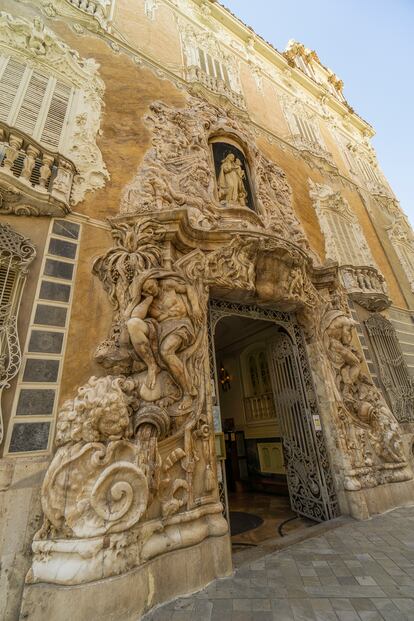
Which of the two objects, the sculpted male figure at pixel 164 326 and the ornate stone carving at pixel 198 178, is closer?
the sculpted male figure at pixel 164 326

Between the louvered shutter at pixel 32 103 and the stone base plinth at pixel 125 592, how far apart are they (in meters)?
6.05

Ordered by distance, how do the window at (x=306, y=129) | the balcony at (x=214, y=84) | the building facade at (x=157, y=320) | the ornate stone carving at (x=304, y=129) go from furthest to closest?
the window at (x=306, y=129)
the ornate stone carving at (x=304, y=129)
the balcony at (x=214, y=84)
the building facade at (x=157, y=320)

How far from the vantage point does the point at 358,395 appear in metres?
5.71

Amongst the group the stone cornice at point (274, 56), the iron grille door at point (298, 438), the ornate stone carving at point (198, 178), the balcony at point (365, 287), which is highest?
the stone cornice at point (274, 56)

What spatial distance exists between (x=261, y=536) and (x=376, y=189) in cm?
1368

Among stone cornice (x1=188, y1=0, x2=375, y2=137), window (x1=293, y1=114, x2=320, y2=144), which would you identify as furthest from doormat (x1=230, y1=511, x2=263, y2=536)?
stone cornice (x1=188, y1=0, x2=375, y2=137)

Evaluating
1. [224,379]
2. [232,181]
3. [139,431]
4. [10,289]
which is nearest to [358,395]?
[224,379]

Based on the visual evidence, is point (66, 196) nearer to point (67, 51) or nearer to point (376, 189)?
point (67, 51)

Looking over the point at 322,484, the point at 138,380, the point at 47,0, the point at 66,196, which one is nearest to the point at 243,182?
the point at 66,196

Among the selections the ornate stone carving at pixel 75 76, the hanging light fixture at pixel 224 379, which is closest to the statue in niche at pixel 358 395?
the hanging light fixture at pixel 224 379

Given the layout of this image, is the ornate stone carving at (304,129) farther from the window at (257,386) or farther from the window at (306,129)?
the window at (257,386)

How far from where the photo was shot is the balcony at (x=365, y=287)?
24.6 feet

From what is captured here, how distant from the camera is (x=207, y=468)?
3467mm

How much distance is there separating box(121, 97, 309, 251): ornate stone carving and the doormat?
527 cm
